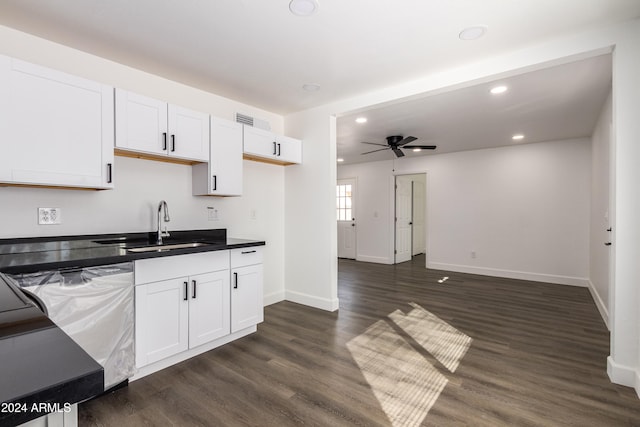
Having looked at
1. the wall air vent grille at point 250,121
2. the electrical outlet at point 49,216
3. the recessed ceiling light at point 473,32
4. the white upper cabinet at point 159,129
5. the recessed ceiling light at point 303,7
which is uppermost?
the recessed ceiling light at point 303,7

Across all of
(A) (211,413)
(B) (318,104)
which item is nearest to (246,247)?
(A) (211,413)

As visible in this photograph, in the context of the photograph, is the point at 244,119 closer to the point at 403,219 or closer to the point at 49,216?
the point at 49,216

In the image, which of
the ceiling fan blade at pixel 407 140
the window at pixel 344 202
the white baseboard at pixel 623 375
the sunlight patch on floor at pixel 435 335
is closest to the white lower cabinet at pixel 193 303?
the sunlight patch on floor at pixel 435 335

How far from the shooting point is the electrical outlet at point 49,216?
89.7 inches

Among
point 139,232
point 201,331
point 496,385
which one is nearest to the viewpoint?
point 496,385

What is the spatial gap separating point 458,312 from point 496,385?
1.63 meters

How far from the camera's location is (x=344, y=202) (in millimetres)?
8000

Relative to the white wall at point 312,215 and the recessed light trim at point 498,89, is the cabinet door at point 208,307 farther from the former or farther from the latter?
the recessed light trim at point 498,89

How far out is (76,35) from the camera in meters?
2.30

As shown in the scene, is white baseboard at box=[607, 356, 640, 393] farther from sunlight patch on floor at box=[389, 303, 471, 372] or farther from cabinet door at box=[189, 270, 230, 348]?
cabinet door at box=[189, 270, 230, 348]

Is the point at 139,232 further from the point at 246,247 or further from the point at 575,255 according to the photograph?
the point at 575,255

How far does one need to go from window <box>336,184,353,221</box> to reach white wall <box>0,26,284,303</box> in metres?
3.93

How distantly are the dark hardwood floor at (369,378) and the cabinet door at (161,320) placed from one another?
0.58ft

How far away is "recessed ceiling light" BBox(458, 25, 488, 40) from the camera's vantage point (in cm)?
223
